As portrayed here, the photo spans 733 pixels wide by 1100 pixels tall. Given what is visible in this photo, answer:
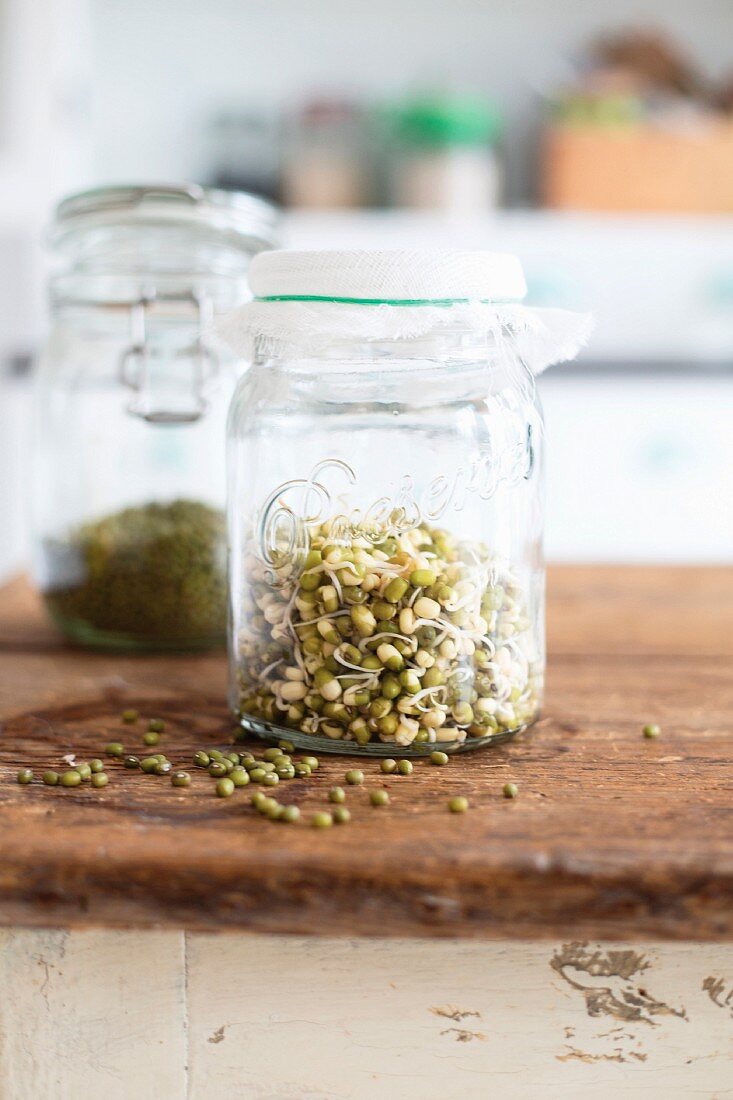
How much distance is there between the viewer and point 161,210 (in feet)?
2.76

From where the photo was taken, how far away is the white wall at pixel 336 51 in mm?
2900

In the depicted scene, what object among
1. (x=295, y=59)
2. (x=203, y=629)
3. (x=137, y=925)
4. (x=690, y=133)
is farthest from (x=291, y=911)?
(x=295, y=59)

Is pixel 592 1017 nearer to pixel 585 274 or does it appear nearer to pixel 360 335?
pixel 360 335

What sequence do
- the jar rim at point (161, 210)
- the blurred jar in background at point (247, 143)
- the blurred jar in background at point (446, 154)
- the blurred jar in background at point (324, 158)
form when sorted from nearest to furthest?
the jar rim at point (161, 210) → the blurred jar in background at point (446, 154) → the blurred jar in background at point (324, 158) → the blurred jar in background at point (247, 143)

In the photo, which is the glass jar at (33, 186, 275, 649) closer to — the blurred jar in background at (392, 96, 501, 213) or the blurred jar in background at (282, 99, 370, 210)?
the blurred jar in background at (392, 96, 501, 213)

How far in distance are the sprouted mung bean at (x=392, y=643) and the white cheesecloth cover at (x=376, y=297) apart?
4.6 inches

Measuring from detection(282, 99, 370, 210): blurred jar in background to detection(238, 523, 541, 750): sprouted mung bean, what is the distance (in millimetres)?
2267

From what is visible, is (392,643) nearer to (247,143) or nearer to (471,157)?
(471,157)

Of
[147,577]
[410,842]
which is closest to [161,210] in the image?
[147,577]

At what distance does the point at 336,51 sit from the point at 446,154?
1.94 feet

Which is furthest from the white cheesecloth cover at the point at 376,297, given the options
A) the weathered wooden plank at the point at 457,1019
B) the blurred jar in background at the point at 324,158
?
the blurred jar in background at the point at 324,158

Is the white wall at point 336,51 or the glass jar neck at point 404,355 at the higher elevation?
the white wall at point 336,51

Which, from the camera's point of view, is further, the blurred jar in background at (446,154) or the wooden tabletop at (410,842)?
the blurred jar in background at (446,154)

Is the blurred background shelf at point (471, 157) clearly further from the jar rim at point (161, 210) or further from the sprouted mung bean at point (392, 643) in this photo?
the sprouted mung bean at point (392, 643)
